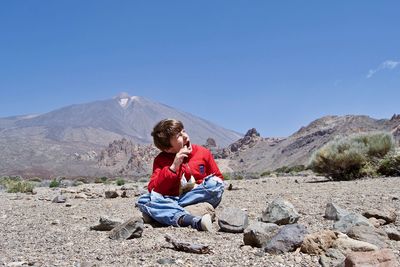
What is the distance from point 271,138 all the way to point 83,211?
85339 millimetres

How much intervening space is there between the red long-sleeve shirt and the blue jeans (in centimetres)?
8

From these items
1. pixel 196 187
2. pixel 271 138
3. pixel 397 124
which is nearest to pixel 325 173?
pixel 196 187

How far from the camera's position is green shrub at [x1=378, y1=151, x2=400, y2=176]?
38.6ft

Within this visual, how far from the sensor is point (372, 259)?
3.01 metres

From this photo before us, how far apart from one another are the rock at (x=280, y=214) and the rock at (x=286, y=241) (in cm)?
119

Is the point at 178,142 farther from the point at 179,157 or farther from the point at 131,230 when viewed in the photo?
the point at 131,230

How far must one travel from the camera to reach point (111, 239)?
475cm

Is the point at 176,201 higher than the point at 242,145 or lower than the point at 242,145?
lower

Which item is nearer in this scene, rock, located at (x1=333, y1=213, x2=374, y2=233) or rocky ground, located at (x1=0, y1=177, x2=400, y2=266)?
rocky ground, located at (x1=0, y1=177, x2=400, y2=266)

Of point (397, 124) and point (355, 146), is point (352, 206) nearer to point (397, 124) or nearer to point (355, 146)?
point (355, 146)

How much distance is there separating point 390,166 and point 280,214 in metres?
7.71

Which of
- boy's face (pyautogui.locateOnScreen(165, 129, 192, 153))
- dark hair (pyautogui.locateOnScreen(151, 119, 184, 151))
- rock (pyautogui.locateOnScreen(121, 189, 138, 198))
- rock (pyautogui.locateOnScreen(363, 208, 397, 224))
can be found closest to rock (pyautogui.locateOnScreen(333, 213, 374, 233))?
rock (pyautogui.locateOnScreen(363, 208, 397, 224))

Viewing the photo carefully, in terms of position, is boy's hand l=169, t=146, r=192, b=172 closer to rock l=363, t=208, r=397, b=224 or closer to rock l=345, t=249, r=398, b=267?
rock l=363, t=208, r=397, b=224

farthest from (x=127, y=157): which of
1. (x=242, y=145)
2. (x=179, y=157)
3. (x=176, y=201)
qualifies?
(x=179, y=157)
